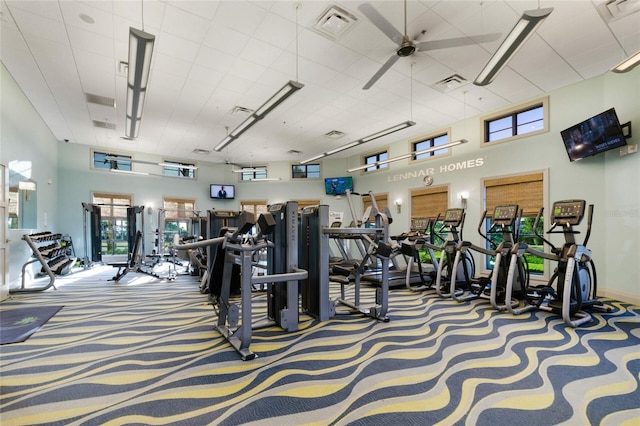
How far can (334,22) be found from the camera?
4074 millimetres

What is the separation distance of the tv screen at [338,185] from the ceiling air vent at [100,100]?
6.94m

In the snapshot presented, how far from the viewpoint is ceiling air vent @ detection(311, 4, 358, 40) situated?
3.89 metres

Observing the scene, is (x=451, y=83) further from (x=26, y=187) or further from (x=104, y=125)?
(x=26, y=187)

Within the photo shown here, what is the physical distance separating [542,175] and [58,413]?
7875 millimetres

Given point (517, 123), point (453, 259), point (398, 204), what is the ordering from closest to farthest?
point (453, 259), point (517, 123), point (398, 204)

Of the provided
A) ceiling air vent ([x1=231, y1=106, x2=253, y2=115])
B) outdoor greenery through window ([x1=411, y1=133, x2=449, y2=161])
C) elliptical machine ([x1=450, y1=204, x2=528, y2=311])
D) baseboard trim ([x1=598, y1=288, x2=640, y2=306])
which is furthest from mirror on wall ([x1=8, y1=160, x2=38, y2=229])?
baseboard trim ([x1=598, y1=288, x2=640, y2=306])

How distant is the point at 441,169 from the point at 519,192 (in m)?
2.07

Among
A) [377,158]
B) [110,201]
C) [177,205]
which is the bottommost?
[177,205]

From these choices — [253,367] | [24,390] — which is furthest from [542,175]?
[24,390]

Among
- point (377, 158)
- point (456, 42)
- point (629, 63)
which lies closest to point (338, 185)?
point (377, 158)

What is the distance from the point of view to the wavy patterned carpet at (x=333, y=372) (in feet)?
6.17

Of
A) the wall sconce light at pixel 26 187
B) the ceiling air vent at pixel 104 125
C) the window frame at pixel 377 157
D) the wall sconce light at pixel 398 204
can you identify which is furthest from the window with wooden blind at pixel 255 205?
the wall sconce light at pixel 26 187

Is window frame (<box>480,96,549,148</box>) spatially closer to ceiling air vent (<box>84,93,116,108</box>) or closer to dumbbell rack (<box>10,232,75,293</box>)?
ceiling air vent (<box>84,93,116,108</box>)

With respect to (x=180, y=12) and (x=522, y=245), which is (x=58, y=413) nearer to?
(x=180, y=12)
